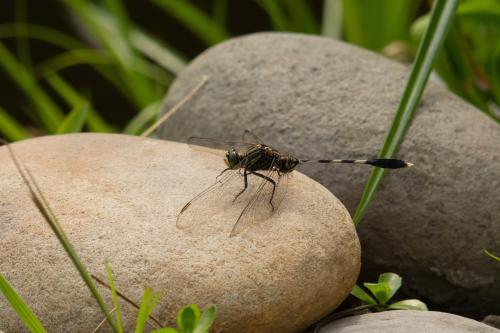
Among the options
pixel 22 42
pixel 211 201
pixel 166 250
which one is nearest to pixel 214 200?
pixel 211 201

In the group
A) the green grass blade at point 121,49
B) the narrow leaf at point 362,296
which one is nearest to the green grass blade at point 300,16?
the green grass blade at point 121,49

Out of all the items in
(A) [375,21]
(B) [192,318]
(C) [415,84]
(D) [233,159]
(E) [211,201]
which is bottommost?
(B) [192,318]

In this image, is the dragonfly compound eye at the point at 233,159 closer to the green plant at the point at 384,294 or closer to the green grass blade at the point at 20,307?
the green plant at the point at 384,294

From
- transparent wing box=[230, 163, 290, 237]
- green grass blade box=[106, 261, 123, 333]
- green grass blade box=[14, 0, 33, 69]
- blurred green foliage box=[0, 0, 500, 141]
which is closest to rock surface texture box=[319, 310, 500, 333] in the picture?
transparent wing box=[230, 163, 290, 237]

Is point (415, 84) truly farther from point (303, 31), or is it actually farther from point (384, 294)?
point (303, 31)

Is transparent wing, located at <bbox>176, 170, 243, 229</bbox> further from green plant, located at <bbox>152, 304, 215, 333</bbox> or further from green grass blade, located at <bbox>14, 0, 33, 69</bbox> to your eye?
green grass blade, located at <bbox>14, 0, 33, 69</bbox>
